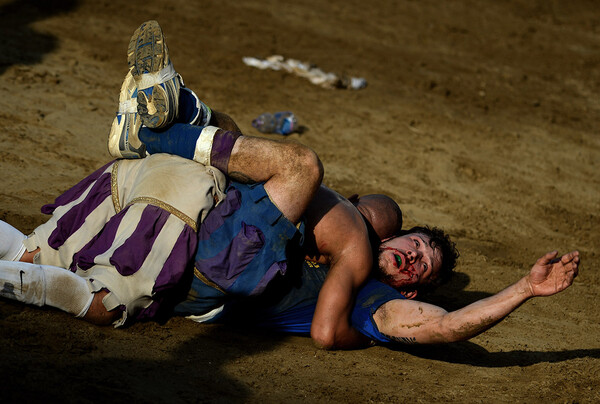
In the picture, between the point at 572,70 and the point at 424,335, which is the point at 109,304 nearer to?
the point at 424,335

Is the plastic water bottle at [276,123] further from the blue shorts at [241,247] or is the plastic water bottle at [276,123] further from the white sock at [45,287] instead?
the white sock at [45,287]

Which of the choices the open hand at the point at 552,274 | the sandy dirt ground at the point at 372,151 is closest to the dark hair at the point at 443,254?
the sandy dirt ground at the point at 372,151

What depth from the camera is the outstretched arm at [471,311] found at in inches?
110

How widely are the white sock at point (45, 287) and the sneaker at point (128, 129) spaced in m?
0.70

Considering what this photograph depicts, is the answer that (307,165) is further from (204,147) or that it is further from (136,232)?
(136,232)

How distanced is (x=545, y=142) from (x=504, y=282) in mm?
2980

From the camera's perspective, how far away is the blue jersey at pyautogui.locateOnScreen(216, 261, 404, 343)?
10.6ft

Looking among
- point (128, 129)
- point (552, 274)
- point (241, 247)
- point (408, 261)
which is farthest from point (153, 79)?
point (552, 274)

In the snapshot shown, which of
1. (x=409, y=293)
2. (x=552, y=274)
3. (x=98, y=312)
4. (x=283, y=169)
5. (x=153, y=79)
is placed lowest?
(x=409, y=293)

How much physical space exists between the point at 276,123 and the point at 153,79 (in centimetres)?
286

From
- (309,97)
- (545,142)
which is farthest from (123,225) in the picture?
(545,142)

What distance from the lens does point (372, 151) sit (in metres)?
6.12

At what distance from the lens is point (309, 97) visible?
6895 millimetres


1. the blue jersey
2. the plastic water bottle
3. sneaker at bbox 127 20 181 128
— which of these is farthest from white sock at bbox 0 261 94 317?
the plastic water bottle
